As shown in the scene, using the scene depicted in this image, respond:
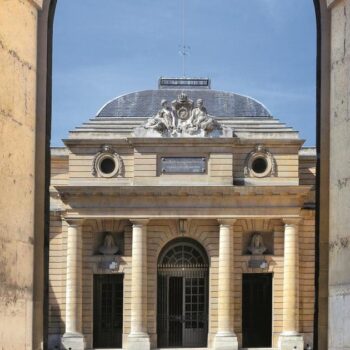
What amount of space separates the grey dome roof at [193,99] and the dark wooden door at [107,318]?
657 cm

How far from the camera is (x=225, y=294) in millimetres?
34812

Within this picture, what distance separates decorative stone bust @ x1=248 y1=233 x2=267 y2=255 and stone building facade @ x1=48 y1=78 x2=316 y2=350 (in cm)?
4

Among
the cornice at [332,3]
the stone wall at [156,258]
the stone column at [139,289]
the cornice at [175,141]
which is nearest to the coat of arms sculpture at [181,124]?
the cornice at [175,141]

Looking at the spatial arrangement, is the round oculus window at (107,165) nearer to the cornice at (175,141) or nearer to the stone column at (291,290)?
the cornice at (175,141)

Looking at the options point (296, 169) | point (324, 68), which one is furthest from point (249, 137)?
point (324, 68)

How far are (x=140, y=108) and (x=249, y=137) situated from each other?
4.75m

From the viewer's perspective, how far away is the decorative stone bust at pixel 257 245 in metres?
36.0

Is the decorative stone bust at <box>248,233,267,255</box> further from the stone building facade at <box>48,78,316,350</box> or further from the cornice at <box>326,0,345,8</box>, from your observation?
the cornice at <box>326,0,345,8</box>

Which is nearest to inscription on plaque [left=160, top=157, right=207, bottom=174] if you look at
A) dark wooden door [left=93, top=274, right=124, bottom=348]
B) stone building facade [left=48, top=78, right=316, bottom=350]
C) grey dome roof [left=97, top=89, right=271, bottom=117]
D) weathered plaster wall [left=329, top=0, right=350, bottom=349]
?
stone building facade [left=48, top=78, right=316, bottom=350]

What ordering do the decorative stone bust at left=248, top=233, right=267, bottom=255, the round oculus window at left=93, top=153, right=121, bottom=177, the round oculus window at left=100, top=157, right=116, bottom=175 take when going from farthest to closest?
the round oculus window at left=100, top=157, right=116, bottom=175, the round oculus window at left=93, top=153, right=121, bottom=177, the decorative stone bust at left=248, top=233, right=267, bottom=255

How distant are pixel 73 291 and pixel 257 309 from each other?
6.74 m

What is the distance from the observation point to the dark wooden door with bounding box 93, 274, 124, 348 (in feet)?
116

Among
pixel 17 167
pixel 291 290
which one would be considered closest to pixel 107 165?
pixel 291 290

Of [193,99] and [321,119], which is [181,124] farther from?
[321,119]
